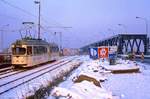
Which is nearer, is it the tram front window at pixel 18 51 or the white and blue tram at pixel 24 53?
the white and blue tram at pixel 24 53

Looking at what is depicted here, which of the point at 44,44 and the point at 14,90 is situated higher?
the point at 44,44

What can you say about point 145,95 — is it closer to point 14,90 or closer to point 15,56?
point 14,90

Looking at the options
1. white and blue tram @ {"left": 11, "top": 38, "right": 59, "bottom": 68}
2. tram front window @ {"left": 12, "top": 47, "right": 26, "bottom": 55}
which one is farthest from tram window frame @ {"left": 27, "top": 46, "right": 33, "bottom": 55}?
tram front window @ {"left": 12, "top": 47, "right": 26, "bottom": 55}

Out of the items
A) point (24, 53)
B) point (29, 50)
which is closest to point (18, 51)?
point (24, 53)

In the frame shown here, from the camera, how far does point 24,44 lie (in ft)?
129

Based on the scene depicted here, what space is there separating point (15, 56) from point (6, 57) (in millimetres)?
12938

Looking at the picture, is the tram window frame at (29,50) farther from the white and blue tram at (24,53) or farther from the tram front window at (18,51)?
the tram front window at (18,51)

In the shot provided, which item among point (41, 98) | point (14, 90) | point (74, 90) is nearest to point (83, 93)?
point (74, 90)

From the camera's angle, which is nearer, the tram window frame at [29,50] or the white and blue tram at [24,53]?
the white and blue tram at [24,53]

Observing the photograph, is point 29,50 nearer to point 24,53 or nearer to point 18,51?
point 24,53

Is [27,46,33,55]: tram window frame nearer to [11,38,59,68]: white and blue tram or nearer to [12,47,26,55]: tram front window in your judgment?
[11,38,59,68]: white and blue tram

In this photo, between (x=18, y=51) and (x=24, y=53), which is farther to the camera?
(x=18, y=51)

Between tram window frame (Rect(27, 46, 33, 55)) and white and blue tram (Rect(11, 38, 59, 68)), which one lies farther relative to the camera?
tram window frame (Rect(27, 46, 33, 55))

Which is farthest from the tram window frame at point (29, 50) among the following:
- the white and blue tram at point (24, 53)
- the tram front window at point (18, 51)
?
the tram front window at point (18, 51)
